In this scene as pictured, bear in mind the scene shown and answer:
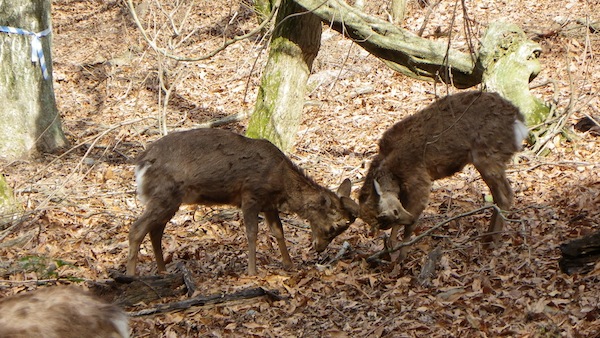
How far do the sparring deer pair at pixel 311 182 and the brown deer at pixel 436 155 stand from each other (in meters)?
0.01

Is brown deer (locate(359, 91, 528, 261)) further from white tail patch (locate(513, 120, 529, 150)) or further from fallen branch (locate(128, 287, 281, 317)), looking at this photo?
fallen branch (locate(128, 287, 281, 317))

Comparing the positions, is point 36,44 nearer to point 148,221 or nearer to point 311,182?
point 148,221

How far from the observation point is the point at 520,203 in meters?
9.62

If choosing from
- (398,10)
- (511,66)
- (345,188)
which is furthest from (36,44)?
(398,10)

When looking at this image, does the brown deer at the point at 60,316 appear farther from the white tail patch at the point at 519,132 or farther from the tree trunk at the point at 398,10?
the tree trunk at the point at 398,10

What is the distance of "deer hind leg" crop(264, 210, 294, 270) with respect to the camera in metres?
8.74

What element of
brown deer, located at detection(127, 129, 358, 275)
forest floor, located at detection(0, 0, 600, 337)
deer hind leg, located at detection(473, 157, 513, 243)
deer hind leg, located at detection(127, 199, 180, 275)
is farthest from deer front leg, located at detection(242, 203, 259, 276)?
deer hind leg, located at detection(473, 157, 513, 243)

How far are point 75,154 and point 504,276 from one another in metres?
8.45

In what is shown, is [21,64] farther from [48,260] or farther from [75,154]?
[48,260]

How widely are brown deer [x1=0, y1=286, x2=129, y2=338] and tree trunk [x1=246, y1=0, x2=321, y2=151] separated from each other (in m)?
7.58

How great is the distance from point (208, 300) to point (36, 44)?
715 cm

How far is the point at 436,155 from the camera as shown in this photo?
29.3ft

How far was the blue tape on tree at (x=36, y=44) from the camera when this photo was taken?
39.8 feet

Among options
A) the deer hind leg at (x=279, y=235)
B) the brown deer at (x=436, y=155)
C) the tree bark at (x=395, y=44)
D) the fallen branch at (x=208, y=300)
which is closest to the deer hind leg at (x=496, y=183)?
the brown deer at (x=436, y=155)
